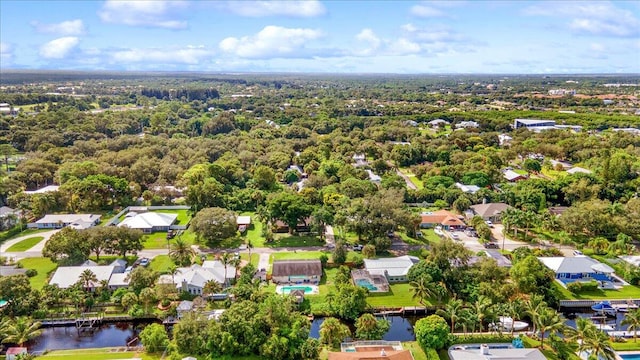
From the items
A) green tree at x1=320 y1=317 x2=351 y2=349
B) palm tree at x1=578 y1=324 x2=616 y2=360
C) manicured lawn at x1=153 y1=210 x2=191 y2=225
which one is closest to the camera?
palm tree at x1=578 y1=324 x2=616 y2=360

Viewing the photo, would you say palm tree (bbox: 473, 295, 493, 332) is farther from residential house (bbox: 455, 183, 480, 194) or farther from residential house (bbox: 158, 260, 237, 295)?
residential house (bbox: 455, 183, 480, 194)

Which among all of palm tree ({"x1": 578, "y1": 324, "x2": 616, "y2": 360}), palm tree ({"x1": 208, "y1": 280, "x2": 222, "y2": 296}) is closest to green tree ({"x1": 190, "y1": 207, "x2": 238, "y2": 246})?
palm tree ({"x1": 208, "y1": 280, "x2": 222, "y2": 296})

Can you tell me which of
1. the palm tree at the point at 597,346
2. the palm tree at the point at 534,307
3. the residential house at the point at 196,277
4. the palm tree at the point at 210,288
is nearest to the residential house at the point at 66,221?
the residential house at the point at 196,277

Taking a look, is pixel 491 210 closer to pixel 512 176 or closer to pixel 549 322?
pixel 512 176

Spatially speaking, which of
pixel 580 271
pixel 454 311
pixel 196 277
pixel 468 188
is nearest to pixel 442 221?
pixel 468 188

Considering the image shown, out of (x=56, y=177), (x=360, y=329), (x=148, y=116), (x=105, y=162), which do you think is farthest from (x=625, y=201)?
(x=148, y=116)

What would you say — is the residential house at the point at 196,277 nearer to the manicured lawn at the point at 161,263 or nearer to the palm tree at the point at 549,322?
the manicured lawn at the point at 161,263
